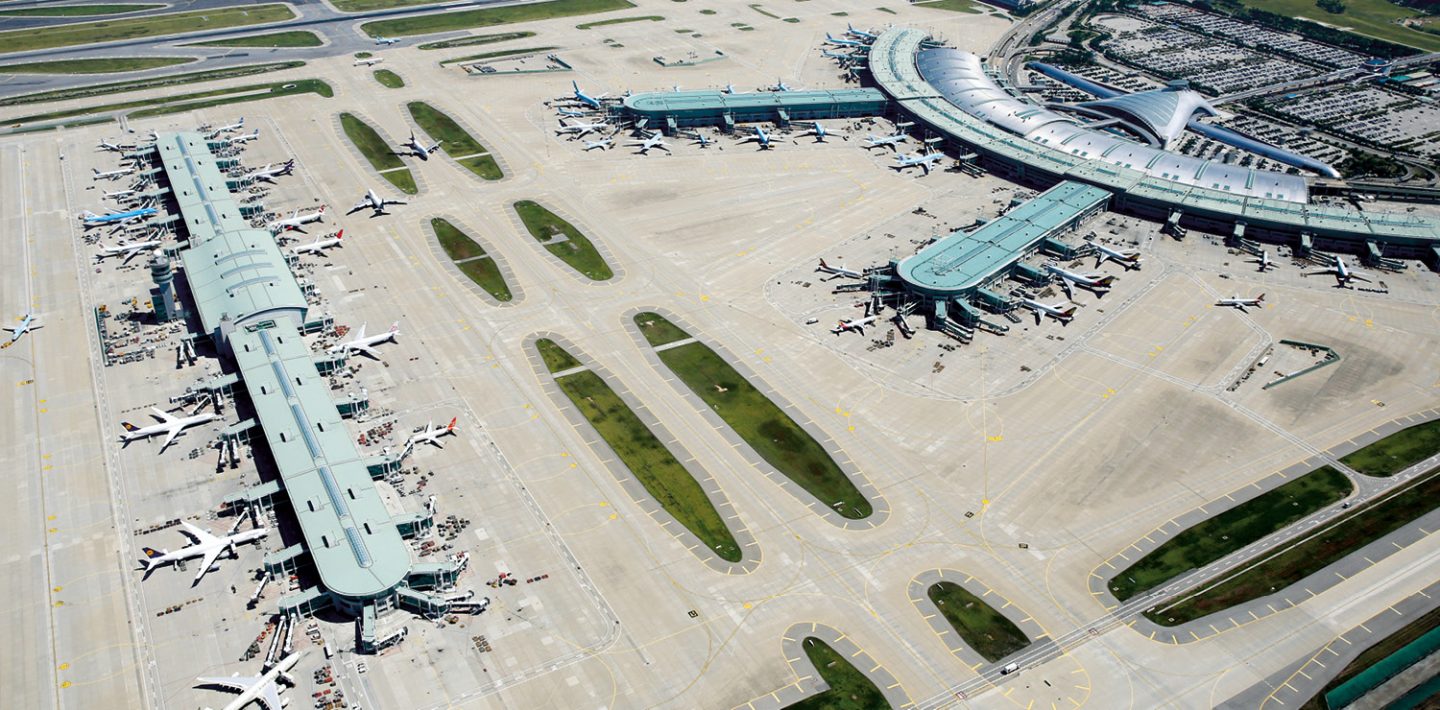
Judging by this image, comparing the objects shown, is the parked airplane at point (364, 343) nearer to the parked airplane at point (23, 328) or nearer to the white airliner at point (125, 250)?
the parked airplane at point (23, 328)

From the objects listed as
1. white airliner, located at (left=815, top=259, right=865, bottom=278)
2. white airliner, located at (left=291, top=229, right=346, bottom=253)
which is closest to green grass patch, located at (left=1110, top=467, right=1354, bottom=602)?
white airliner, located at (left=815, top=259, right=865, bottom=278)

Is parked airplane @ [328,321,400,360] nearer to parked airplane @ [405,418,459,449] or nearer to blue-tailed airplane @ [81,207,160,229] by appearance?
parked airplane @ [405,418,459,449]

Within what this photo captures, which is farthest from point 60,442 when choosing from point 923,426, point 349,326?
point 923,426

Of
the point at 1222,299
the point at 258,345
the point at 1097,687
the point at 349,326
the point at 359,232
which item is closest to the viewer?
the point at 1097,687

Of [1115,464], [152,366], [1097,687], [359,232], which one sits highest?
[359,232]

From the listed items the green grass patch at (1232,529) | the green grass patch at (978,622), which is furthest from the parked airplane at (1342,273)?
the green grass patch at (978,622)

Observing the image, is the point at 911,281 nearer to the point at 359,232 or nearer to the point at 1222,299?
the point at 1222,299
